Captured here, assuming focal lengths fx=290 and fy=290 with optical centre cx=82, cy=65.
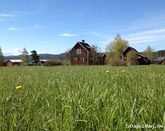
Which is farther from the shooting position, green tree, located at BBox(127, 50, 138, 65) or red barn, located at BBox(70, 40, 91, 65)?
red barn, located at BBox(70, 40, 91, 65)

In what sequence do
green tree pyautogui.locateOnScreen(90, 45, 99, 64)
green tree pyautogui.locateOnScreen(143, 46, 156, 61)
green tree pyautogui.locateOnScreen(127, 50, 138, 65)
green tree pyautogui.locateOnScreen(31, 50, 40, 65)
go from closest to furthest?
1. green tree pyautogui.locateOnScreen(127, 50, 138, 65)
2. green tree pyautogui.locateOnScreen(90, 45, 99, 64)
3. green tree pyautogui.locateOnScreen(143, 46, 156, 61)
4. green tree pyautogui.locateOnScreen(31, 50, 40, 65)

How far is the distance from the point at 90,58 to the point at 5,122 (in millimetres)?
84766

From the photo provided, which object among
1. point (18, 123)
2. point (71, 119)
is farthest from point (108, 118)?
point (18, 123)

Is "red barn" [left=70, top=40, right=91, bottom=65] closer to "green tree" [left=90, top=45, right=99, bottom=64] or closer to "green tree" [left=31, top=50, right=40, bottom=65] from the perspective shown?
"green tree" [left=90, top=45, right=99, bottom=64]

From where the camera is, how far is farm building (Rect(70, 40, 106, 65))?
86438 millimetres

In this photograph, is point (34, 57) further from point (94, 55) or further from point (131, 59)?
point (131, 59)

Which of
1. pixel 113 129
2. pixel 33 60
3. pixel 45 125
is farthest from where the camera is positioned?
pixel 33 60

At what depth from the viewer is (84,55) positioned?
87812 millimetres

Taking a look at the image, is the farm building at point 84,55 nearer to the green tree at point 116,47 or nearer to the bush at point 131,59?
the green tree at point 116,47

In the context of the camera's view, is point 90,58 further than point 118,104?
Yes

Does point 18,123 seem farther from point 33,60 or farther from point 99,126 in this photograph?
point 33,60

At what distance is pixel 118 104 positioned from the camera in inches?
103

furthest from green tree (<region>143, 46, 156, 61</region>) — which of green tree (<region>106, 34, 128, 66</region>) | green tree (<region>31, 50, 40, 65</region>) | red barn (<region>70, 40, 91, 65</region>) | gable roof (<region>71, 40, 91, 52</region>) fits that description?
green tree (<region>31, 50, 40, 65</region>)

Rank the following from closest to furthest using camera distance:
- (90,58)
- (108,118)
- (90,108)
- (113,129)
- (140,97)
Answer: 1. (113,129)
2. (108,118)
3. (90,108)
4. (140,97)
5. (90,58)
